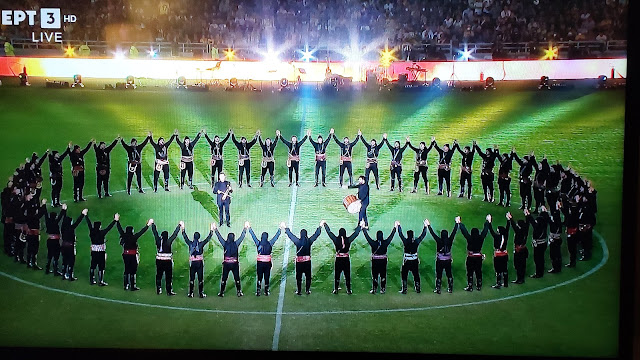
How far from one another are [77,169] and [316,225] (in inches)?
82.4

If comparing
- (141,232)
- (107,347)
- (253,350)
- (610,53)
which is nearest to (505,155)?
(610,53)

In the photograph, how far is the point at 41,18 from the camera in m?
5.90

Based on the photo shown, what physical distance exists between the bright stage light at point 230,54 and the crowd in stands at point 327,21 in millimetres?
62

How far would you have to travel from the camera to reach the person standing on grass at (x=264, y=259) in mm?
5871

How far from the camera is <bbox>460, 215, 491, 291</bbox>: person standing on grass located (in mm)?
5906

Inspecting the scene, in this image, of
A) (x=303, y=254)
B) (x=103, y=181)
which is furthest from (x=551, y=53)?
(x=103, y=181)

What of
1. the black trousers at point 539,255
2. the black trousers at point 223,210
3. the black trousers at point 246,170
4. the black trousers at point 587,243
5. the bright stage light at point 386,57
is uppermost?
the bright stage light at point 386,57

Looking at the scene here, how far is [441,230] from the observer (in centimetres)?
→ 594

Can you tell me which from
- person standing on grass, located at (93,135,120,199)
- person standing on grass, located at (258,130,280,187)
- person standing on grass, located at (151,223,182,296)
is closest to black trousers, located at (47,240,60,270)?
person standing on grass, located at (93,135,120,199)

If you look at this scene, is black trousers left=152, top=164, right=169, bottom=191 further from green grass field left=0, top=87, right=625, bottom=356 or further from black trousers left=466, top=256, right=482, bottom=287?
black trousers left=466, top=256, right=482, bottom=287

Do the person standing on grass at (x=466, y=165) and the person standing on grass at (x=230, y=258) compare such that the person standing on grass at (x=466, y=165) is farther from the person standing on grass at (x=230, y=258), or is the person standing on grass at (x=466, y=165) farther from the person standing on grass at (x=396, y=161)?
the person standing on grass at (x=230, y=258)

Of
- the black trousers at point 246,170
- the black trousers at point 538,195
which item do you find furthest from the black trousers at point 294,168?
the black trousers at point 538,195

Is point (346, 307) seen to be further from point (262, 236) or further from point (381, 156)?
point (381, 156)

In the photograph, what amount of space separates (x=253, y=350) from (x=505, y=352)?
197cm
